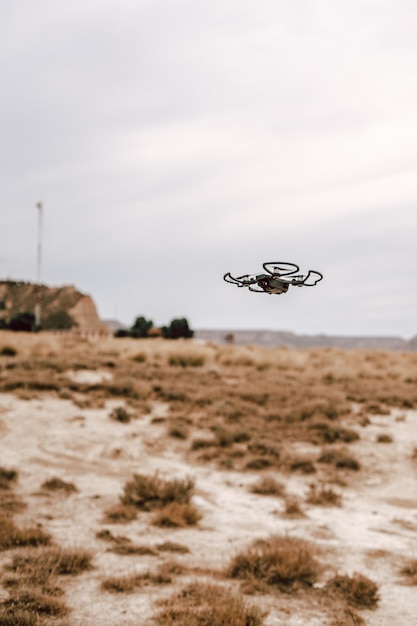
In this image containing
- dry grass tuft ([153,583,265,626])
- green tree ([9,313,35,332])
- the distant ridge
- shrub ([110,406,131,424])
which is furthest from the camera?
the distant ridge

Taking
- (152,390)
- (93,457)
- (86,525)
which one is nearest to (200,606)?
(86,525)

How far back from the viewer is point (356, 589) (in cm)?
827

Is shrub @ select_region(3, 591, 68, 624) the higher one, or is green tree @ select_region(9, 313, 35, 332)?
green tree @ select_region(9, 313, 35, 332)

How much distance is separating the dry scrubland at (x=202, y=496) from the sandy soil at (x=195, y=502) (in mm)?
46

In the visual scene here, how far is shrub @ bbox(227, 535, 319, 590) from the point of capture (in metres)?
8.71

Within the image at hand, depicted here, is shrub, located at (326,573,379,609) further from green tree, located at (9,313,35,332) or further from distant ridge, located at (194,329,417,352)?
distant ridge, located at (194,329,417,352)

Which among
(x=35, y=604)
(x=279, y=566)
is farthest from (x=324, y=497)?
(x=35, y=604)

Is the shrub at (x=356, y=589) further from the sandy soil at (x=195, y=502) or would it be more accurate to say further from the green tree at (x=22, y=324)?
the green tree at (x=22, y=324)

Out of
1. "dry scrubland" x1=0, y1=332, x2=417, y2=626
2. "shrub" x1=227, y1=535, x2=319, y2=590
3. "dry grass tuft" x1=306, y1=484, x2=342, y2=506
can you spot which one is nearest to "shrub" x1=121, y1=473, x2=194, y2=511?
"dry scrubland" x1=0, y1=332, x2=417, y2=626

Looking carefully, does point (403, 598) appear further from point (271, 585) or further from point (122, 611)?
point (122, 611)

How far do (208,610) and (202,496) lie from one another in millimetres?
6160

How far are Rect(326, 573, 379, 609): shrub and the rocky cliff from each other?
70935 millimetres

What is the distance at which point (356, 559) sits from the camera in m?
9.88

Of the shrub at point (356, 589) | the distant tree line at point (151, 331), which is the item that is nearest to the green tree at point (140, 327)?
the distant tree line at point (151, 331)
